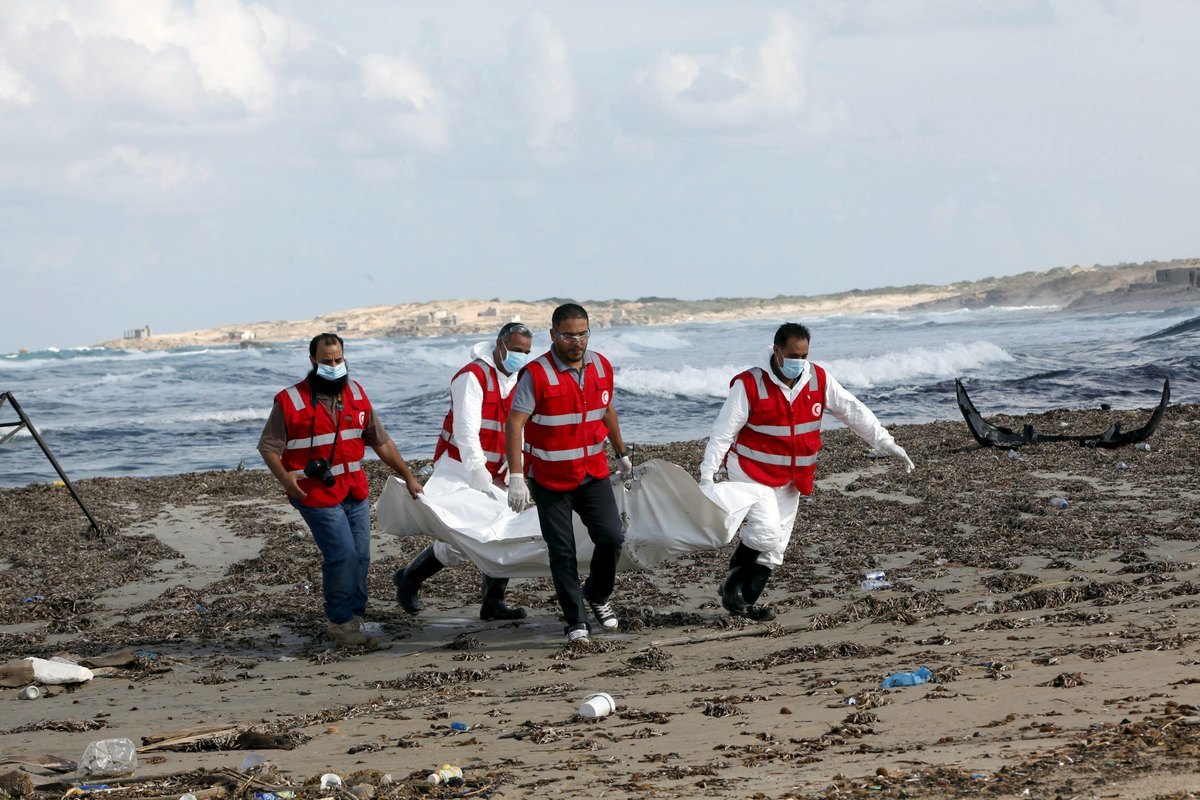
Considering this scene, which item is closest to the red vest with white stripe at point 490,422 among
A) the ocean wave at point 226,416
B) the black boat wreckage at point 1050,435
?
the black boat wreckage at point 1050,435

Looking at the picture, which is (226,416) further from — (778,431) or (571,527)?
(778,431)

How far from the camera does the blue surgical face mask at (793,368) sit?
7578 millimetres

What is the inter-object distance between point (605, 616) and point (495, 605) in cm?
105

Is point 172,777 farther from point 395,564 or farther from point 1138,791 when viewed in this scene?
point 395,564

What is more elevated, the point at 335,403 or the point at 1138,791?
the point at 335,403

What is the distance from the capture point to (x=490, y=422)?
8.25 m

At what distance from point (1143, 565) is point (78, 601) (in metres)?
7.48

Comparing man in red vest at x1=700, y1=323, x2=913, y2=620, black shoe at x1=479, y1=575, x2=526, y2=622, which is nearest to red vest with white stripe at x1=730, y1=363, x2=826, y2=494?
man in red vest at x1=700, y1=323, x2=913, y2=620

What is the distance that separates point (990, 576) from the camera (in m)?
8.39

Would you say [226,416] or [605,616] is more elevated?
[605,616]

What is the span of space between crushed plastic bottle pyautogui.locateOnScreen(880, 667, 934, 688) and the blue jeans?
3525 millimetres

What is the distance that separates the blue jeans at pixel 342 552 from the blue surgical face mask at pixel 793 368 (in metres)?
2.73

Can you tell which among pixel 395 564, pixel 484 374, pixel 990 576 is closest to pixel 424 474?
pixel 395 564

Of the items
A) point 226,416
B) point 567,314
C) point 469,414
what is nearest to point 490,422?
point 469,414
